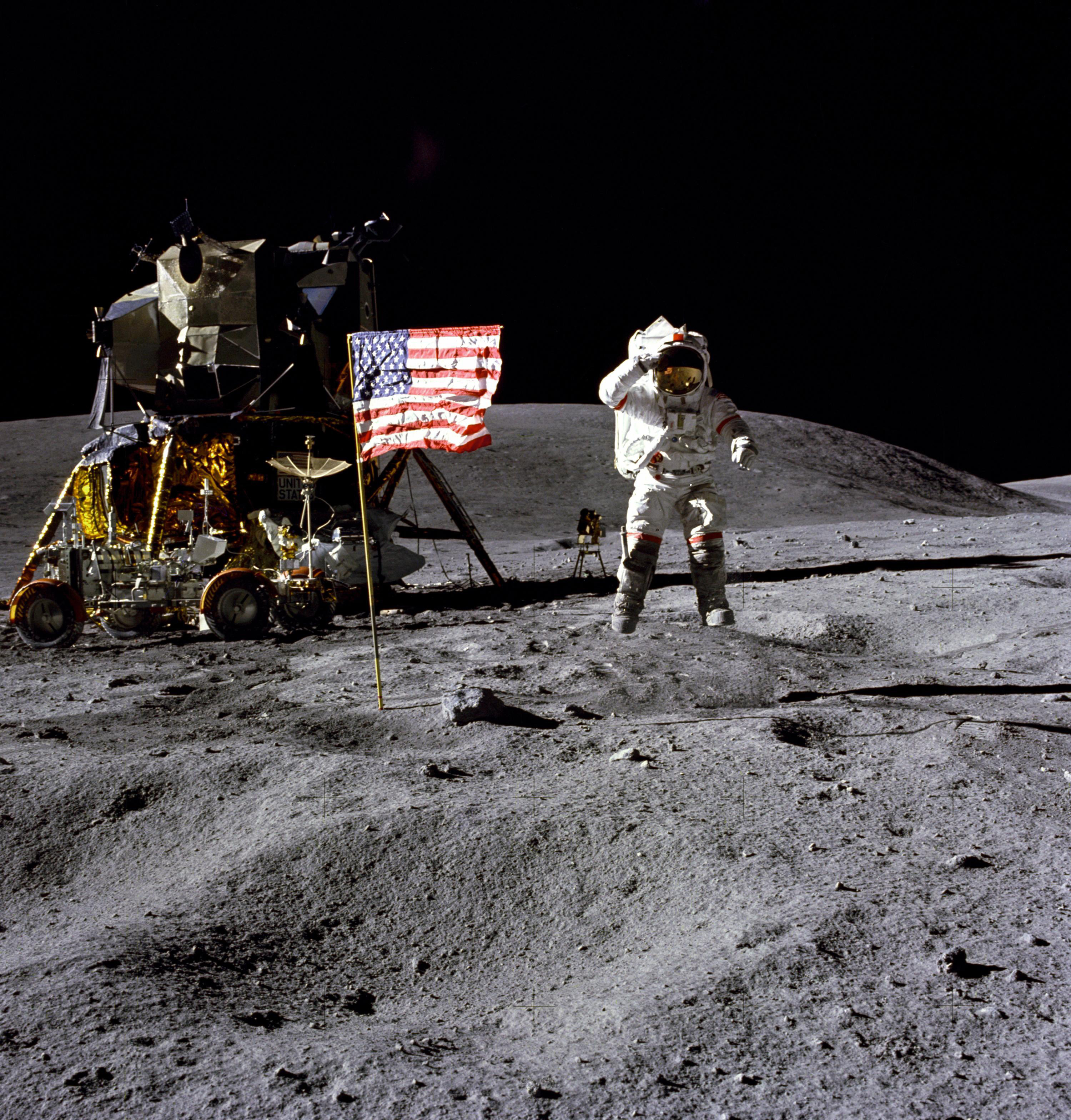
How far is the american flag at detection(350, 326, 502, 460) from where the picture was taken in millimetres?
3783

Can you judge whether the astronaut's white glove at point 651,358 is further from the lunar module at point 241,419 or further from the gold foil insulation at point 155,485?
the gold foil insulation at point 155,485

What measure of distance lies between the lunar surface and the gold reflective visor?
0.98 m

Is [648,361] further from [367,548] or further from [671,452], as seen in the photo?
[367,548]

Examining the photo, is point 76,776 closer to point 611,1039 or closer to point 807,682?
point 611,1039

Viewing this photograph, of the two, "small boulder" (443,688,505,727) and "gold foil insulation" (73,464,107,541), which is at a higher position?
"gold foil insulation" (73,464,107,541)

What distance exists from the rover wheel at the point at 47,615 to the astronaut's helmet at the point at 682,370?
3068mm

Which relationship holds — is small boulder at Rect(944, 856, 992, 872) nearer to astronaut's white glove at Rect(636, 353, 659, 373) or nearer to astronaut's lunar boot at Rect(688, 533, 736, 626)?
astronaut's lunar boot at Rect(688, 533, 736, 626)

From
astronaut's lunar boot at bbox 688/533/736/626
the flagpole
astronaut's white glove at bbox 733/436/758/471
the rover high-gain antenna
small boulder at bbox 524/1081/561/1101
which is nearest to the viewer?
small boulder at bbox 524/1081/561/1101

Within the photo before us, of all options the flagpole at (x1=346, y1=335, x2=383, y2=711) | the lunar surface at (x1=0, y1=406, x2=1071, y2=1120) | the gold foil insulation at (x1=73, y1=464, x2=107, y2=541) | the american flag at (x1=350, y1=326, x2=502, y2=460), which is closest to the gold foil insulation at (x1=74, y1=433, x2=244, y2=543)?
the gold foil insulation at (x1=73, y1=464, x2=107, y2=541)

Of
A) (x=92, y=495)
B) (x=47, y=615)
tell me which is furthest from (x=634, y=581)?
(x=92, y=495)

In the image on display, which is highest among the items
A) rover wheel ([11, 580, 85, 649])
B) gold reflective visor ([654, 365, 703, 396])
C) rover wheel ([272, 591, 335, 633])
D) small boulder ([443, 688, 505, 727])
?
gold reflective visor ([654, 365, 703, 396])

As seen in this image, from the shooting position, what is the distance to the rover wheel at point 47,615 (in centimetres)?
498

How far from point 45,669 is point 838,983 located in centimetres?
388

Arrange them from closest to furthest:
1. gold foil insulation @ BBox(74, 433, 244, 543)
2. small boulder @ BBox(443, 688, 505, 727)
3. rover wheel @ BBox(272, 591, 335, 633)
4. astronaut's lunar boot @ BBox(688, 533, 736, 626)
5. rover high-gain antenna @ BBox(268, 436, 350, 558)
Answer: small boulder @ BBox(443, 688, 505, 727) → astronaut's lunar boot @ BBox(688, 533, 736, 626) → rover wheel @ BBox(272, 591, 335, 633) → rover high-gain antenna @ BBox(268, 436, 350, 558) → gold foil insulation @ BBox(74, 433, 244, 543)
